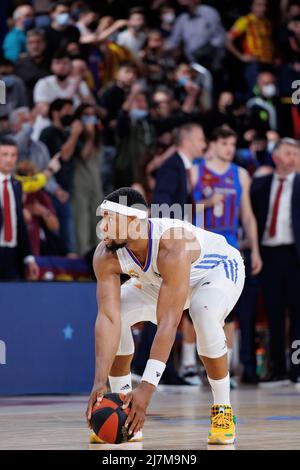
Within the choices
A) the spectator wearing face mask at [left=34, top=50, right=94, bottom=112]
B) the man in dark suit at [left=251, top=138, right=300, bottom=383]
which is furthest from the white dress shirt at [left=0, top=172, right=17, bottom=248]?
the spectator wearing face mask at [left=34, top=50, right=94, bottom=112]

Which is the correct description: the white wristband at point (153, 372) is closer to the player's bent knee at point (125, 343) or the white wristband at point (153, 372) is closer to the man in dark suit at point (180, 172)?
the player's bent knee at point (125, 343)

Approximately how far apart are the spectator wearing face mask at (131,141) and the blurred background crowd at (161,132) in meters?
0.02

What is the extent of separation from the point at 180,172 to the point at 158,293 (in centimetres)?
476

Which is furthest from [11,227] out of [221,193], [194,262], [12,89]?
[194,262]

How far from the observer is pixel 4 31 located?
16.8 metres

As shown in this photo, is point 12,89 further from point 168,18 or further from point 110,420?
point 110,420

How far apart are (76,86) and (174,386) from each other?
4822 millimetres

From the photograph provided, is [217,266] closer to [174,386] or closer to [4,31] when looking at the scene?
[174,386]

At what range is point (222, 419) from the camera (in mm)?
6398

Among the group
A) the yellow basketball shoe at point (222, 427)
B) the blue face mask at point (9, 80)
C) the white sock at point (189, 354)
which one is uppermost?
the blue face mask at point (9, 80)

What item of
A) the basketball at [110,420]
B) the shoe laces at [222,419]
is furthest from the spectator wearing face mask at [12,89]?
the basketball at [110,420]

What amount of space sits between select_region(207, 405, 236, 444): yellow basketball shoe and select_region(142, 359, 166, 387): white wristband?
519 mm

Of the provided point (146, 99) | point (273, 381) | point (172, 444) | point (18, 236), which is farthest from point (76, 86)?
point (172, 444)

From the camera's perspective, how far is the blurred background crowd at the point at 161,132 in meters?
11.4
